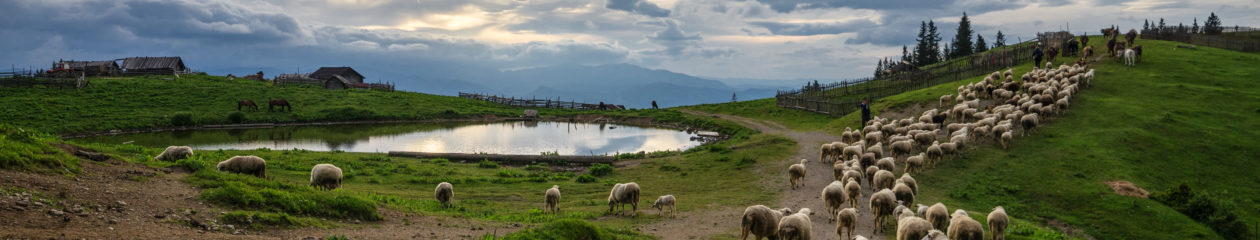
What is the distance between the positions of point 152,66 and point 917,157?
90911mm

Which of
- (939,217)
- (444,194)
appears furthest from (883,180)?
(444,194)

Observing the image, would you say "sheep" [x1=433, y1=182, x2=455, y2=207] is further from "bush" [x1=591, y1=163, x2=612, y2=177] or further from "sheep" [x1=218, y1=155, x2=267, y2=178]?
"bush" [x1=591, y1=163, x2=612, y2=177]

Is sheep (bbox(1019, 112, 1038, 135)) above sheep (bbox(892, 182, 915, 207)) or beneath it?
above

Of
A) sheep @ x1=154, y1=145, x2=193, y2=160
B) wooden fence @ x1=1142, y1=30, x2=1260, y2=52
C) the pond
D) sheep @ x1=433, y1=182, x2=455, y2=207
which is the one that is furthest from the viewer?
wooden fence @ x1=1142, y1=30, x2=1260, y2=52

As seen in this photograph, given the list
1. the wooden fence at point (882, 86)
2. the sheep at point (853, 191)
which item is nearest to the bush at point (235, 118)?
the wooden fence at point (882, 86)

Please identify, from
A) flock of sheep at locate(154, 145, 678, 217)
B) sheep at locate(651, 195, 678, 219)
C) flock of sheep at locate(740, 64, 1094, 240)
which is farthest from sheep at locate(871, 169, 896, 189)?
sheep at locate(651, 195, 678, 219)

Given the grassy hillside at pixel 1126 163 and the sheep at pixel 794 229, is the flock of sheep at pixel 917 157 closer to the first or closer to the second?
the sheep at pixel 794 229

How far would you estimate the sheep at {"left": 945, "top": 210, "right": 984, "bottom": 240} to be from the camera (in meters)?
12.3

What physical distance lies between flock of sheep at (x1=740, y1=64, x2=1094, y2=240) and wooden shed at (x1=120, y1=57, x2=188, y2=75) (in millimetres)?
83760

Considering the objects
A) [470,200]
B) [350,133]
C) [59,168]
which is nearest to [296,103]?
[350,133]

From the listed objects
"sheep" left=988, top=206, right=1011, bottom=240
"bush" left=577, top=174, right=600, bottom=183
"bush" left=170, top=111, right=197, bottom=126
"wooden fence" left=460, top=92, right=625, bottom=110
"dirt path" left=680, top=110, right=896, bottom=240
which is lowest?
"bush" left=577, top=174, right=600, bottom=183

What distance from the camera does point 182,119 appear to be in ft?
168

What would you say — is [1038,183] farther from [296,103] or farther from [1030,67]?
[296,103]

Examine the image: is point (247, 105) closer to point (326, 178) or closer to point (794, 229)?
point (326, 178)
